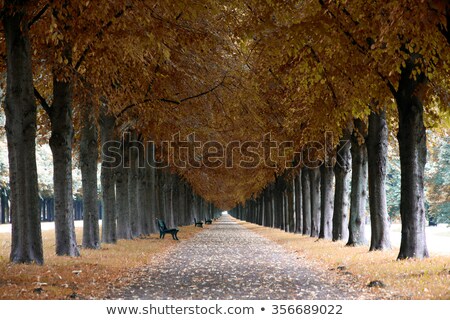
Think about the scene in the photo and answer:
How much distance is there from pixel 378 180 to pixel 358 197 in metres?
3.99

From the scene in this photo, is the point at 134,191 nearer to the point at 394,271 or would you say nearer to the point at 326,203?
the point at 326,203

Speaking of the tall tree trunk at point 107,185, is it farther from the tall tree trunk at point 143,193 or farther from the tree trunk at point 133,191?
the tall tree trunk at point 143,193

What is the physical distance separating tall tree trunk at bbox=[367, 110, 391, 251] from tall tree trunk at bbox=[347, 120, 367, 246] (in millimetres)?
3042

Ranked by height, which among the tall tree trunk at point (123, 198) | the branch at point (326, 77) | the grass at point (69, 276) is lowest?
the grass at point (69, 276)

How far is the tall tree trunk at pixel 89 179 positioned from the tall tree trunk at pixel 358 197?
9.64 metres

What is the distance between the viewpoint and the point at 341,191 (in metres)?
26.1

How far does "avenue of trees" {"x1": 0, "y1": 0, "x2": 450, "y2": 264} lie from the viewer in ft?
45.0

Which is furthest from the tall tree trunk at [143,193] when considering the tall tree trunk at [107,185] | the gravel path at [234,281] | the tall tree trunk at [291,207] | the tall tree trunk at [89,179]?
the gravel path at [234,281]

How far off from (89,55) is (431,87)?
8.75m

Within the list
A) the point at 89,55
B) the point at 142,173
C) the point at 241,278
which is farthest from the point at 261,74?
the point at 142,173

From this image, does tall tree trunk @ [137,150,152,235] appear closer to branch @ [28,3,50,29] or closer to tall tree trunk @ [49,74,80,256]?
tall tree trunk @ [49,74,80,256]

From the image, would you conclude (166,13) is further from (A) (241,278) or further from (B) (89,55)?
(A) (241,278)

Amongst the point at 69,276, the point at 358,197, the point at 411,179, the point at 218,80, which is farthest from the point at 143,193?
the point at 69,276

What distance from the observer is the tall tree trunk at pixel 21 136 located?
46.1ft
